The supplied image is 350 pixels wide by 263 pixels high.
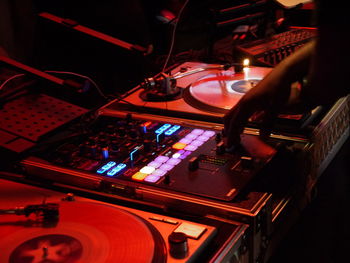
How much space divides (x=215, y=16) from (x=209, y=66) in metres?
0.22

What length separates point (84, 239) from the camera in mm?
856

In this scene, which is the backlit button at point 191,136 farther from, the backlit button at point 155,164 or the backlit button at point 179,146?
the backlit button at point 155,164

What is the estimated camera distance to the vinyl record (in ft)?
2.65

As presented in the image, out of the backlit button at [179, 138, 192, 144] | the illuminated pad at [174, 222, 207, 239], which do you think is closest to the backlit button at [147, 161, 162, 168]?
the backlit button at [179, 138, 192, 144]

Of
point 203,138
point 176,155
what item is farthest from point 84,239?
point 203,138

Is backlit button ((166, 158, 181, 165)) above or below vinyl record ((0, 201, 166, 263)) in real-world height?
below

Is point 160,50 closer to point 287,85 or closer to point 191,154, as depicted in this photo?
point 191,154

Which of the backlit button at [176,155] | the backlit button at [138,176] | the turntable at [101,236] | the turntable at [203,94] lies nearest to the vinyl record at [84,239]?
the turntable at [101,236]

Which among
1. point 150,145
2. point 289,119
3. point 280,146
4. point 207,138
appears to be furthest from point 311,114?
point 150,145

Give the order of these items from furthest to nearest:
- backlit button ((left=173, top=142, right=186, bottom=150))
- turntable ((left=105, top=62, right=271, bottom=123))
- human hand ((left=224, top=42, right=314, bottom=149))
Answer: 1. turntable ((left=105, top=62, right=271, bottom=123))
2. backlit button ((left=173, top=142, right=186, bottom=150))
3. human hand ((left=224, top=42, right=314, bottom=149))

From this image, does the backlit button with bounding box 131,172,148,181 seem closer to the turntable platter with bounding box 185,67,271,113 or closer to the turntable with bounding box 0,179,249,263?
the turntable with bounding box 0,179,249,263

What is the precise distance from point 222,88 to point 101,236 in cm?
79

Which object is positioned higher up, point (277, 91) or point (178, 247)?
point (277, 91)

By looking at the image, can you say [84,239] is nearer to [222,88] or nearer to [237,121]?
[237,121]
